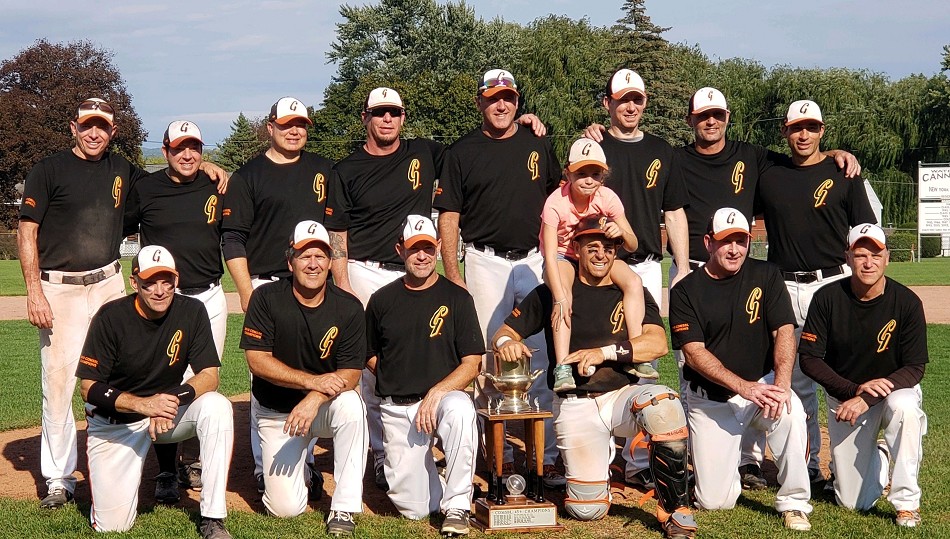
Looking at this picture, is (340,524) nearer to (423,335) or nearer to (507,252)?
(423,335)

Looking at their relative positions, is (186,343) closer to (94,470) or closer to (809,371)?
(94,470)

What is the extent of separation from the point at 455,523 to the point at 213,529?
138 cm

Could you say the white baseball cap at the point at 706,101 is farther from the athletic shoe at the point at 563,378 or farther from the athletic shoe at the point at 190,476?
the athletic shoe at the point at 190,476

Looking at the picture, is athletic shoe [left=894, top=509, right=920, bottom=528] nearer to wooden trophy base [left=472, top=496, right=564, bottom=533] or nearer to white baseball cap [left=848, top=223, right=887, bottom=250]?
white baseball cap [left=848, top=223, right=887, bottom=250]

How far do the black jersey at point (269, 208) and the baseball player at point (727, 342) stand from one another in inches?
105

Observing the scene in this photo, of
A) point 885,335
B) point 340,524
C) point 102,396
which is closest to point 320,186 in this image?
point 102,396

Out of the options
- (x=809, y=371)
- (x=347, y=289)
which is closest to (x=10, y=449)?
(x=347, y=289)

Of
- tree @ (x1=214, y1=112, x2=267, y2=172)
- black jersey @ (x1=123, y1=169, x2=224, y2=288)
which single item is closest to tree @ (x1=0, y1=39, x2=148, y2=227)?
tree @ (x1=214, y1=112, x2=267, y2=172)

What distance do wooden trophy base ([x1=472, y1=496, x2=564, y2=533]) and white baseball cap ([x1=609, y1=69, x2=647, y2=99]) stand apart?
2.98m

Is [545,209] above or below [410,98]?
below

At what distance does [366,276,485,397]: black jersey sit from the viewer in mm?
6602

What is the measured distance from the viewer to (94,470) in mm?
6117

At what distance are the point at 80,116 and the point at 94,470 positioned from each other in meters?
2.42

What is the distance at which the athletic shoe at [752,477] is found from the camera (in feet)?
23.2
